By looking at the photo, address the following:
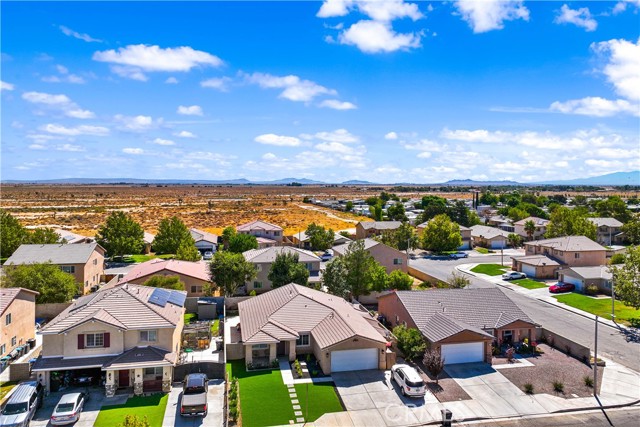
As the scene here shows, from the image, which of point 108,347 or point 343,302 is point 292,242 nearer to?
point 343,302

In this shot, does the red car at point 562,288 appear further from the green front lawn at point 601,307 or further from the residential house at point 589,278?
the green front lawn at point 601,307

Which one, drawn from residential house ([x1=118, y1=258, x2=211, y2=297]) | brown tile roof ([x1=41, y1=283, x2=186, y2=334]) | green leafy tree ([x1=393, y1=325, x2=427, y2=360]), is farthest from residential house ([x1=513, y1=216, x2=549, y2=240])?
brown tile roof ([x1=41, y1=283, x2=186, y2=334])

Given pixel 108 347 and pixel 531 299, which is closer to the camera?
pixel 108 347

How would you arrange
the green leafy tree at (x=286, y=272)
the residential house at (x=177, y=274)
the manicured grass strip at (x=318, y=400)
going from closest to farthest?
the manicured grass strip at (x=318, y=400)
the green leafy tree at (x=286, y=272)
the residential house at (x=177, y=274)

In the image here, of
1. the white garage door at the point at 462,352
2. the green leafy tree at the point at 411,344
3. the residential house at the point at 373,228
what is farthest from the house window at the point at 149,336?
the residential house at the point at 373,228

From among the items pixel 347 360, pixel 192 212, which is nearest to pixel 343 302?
pixel 347 360
